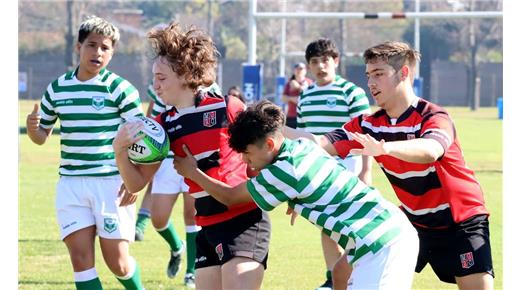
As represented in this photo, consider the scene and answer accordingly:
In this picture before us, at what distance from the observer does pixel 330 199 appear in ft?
15.9

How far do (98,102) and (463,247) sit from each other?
265 centimetres

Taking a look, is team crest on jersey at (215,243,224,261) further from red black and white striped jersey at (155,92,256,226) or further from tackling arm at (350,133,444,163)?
tackling arm at (350,133,444,163)

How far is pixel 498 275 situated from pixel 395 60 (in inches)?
154

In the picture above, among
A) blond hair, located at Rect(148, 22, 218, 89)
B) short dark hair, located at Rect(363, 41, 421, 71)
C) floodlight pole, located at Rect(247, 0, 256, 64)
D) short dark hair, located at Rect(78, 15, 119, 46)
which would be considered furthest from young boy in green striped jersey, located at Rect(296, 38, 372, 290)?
floodlight pole, located at Rect(247, 0, 256, 64)

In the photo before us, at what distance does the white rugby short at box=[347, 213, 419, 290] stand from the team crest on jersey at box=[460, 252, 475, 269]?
34.6 inches

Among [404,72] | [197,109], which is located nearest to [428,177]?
[404,72]

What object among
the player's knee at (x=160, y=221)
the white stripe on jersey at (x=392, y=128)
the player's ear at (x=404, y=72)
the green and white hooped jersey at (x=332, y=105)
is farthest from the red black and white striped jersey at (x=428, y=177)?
the player's knee at (x=160, y=221)

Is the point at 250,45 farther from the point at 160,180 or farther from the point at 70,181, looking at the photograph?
the point at 70,181

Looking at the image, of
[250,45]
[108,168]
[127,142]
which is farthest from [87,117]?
[250,45]

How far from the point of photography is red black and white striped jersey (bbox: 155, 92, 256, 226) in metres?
5.50

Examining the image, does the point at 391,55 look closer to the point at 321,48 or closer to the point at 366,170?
the point at 366,170

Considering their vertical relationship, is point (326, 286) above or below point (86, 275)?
below

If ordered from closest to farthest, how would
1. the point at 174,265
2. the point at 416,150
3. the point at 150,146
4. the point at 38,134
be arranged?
the point at 416,150, the point at 150,146, the point at 38,134, the point at 174,265

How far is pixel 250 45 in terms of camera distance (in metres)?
16.4
